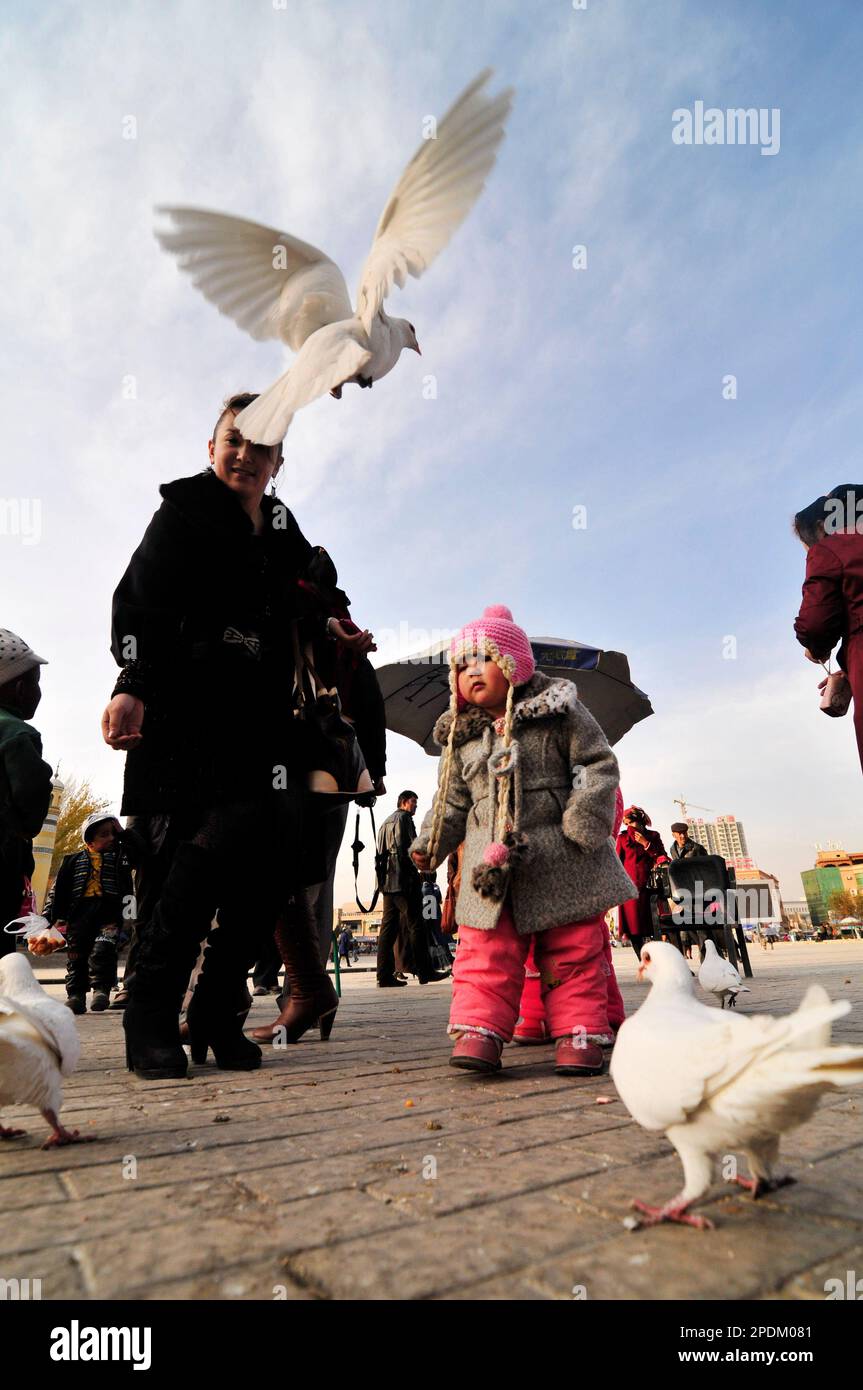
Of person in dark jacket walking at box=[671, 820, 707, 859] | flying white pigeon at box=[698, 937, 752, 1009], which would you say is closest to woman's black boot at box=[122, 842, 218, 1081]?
flying white pigeon at box=[698, 937, 752, 1009]

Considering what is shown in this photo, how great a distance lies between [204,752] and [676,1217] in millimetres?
2100

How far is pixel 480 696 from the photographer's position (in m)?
3.16

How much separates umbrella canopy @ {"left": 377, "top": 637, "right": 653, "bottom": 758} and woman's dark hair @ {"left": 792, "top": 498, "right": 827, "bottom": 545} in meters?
4.35

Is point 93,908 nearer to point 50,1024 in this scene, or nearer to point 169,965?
point 169,965

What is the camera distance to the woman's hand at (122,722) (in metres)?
2.60

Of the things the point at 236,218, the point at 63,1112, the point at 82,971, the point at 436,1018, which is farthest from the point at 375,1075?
the point at 82,971

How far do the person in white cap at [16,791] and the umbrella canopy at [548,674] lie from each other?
500 cm

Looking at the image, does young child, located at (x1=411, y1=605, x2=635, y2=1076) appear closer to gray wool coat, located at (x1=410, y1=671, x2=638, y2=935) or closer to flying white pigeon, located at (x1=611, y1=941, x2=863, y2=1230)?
gray wool coat, located at (x1=410, y1=671, x2=638, y2=935)

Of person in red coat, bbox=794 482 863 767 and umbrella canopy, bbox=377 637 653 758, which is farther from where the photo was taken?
umbrella canopy, bbox=377 637 653 758

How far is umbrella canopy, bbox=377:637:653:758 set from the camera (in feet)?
26.9

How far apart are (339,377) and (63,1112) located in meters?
2.82

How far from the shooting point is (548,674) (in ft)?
27.4
